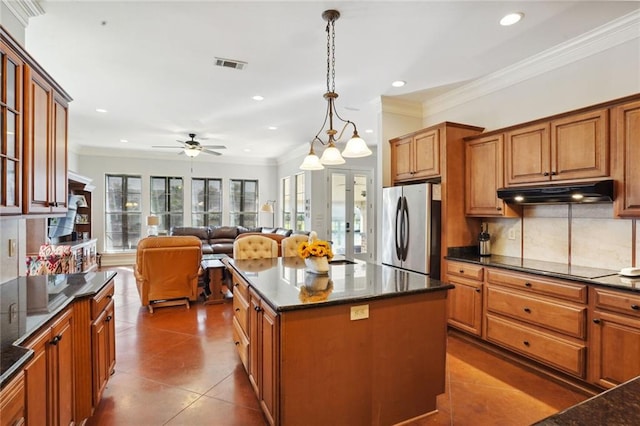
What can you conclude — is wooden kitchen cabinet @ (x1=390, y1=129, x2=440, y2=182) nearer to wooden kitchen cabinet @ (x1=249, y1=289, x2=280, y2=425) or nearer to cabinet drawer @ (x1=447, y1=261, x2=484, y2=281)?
cabinet drawer @ (x1=447, y1=261, x2=484, y2=281)

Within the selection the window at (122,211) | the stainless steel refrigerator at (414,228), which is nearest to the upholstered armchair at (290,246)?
the stainless steel refrigerator at (414,228)

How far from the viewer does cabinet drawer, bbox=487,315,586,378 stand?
2553mm

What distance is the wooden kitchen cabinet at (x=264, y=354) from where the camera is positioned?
1.85 metres

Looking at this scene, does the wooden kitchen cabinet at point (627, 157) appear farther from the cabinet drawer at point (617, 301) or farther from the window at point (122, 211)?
the window at point (122, 211)

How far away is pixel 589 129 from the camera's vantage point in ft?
8.84

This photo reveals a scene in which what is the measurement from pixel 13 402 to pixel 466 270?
3.56 m

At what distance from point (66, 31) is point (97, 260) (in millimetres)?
6377

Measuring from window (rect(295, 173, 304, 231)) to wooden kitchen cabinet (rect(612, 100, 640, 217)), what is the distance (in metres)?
6.20

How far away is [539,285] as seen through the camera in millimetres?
2801

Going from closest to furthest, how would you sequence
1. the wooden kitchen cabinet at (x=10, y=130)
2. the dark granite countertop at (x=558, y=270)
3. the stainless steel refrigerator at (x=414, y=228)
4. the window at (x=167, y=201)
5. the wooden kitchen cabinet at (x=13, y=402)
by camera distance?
the wooden kitchen cabinet at (x=13, y=402), the wooden kitchen cabinet at (x=10, y=130), the dark granite countertop at (x=558, y=270), the stainless steel refrigerator at (x=414, y=228), the window at (x=167, y=201)

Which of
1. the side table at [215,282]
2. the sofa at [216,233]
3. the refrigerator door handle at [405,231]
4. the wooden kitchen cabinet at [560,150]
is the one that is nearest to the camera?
the wooden kitchen cabinet at [560,150]

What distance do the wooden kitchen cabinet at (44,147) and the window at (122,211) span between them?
21.7 feet

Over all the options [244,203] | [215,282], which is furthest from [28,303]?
[244,203]

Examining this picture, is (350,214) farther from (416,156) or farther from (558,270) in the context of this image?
(558,270)
